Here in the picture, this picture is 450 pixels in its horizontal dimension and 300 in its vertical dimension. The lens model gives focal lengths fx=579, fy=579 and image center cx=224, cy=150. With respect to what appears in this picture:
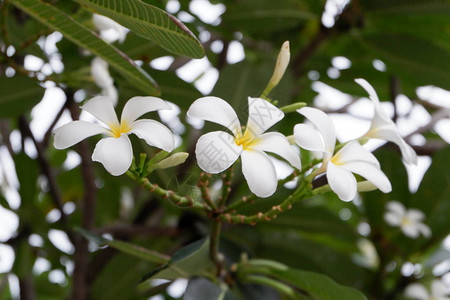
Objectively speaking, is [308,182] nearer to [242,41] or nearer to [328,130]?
[328,130]

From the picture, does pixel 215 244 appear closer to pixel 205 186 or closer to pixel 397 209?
pixel 205 186

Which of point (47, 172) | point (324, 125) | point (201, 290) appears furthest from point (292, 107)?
point (47, 172)

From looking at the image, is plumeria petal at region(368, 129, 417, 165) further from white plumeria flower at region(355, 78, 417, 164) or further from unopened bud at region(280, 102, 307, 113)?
unopened bud at region(280, 102, 307, 113)

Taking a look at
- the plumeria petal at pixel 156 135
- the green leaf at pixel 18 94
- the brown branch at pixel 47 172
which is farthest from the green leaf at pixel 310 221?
the plumeria petal at pixel 156 135

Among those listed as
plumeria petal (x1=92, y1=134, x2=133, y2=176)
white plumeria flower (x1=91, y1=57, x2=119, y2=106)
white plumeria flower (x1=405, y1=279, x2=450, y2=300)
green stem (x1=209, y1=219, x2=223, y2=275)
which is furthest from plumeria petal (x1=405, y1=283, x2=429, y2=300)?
plumeria petal (x1=92, y1=134, x2=133, y2=176)

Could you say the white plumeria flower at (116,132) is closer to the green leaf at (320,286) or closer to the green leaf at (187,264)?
the green leaf at (187,264)

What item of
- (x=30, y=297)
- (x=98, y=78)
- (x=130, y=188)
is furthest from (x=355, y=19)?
(x=30, y=297)

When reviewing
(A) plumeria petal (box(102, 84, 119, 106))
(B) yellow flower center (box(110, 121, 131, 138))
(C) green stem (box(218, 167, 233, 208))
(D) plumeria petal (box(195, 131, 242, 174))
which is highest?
(D) plumeria petal (box(195, 131, 242, 174))
